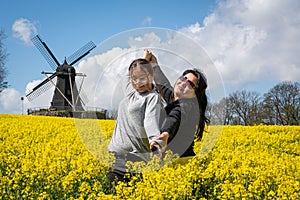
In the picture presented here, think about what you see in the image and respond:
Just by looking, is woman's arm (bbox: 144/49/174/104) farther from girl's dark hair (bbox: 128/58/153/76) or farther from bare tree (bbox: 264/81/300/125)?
bare tree (bbox: 264/81/300/125)

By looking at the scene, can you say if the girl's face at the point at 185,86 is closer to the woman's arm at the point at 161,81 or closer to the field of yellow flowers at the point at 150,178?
the woman's arm at the point at 161,81

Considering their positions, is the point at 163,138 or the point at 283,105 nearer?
the point at 163,138

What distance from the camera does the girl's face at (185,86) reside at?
172 inches

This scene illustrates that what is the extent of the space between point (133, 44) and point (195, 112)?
979 millimetres

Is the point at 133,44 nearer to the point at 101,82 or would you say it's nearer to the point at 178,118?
the point at 101,82

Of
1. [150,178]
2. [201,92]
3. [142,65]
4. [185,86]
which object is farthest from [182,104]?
[150,178]

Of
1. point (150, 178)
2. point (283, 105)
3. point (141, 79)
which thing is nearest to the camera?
point (141, 79)

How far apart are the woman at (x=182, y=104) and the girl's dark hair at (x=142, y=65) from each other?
0.17 feet

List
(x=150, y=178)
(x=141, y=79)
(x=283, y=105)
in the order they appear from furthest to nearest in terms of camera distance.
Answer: (x=283, y=105) < (x=150, y=178) < (x=141, y=79)

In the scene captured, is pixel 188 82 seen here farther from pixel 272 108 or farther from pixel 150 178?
pixel 272 108

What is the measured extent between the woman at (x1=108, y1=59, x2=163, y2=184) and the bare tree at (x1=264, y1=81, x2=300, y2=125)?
33.4m

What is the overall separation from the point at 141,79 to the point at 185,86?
603 mm

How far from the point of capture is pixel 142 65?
13.4 feet

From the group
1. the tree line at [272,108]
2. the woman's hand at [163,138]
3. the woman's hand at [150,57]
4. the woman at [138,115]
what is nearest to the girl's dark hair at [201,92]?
the woman's hand at [150,57]
